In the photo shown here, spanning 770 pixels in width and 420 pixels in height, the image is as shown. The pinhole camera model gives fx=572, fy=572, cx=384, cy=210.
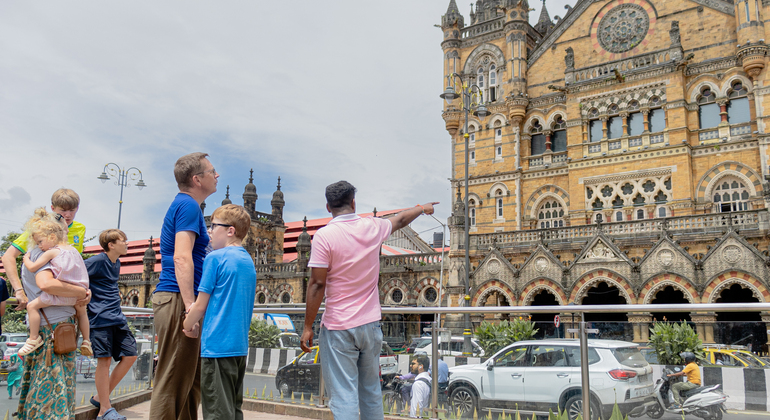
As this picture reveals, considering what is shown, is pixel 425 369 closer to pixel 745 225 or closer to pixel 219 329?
pixel 219 329

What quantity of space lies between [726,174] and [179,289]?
27979mm

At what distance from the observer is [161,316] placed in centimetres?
416

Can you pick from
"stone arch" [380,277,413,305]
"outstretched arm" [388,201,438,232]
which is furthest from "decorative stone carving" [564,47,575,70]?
"outstretched arm" [388,201,438,232]

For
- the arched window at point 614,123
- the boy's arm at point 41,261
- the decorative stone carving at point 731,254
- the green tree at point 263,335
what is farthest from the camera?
the arched window at point 614,123

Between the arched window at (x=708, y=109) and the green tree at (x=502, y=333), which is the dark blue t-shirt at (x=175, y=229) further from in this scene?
the arched window at (x=708, y=109)

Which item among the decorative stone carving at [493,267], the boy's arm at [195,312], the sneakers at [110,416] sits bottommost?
the sneakers at [110,416]

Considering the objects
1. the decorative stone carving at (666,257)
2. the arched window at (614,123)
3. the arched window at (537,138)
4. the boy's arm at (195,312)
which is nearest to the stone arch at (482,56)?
the arched window at (537,138)

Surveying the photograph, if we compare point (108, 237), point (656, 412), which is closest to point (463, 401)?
point (656, 412)

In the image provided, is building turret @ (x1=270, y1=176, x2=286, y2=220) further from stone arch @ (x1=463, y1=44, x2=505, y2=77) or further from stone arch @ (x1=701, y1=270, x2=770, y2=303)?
stone arch @ (x1=701, y1=270, x2=770, y2=303)

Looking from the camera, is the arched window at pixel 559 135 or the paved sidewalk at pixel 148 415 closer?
the paved sidewalk at pixel 148 415

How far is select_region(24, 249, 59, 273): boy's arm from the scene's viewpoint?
4484 mm

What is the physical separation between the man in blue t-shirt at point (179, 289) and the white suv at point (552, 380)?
2.64 metres

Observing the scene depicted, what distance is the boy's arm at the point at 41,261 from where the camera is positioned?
4.48m

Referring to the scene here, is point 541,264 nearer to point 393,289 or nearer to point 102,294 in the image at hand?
point 393,289
